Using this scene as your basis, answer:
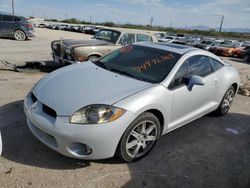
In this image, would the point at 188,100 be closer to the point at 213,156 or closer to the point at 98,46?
the point at 213,156

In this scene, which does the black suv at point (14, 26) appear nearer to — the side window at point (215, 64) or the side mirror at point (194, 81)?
the side window at point (215, 64)

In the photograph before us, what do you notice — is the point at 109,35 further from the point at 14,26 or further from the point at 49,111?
the point at 14,26

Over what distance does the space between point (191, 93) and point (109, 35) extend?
5.39 metres

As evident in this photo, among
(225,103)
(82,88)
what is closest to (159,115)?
(82,88)

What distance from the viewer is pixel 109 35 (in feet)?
28.3

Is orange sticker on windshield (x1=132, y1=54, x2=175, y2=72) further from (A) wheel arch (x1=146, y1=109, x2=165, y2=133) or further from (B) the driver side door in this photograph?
(A) wheel arch (x1=146, y1=109, x2=165, y2=133)

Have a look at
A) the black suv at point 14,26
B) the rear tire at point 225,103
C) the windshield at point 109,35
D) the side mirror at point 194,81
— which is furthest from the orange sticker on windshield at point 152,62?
the black suv at point 14,26

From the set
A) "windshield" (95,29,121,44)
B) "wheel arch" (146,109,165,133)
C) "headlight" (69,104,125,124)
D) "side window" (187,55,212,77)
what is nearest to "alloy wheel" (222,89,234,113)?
"side window" (187,55,212,77)

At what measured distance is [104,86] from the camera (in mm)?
3291

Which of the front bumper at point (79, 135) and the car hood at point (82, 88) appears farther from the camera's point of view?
the car hood at point (82, 88)

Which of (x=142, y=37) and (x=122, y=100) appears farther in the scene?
(x=142, y=37)

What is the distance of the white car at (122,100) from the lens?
286 cm

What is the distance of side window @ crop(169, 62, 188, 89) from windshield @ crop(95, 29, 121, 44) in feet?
15.7

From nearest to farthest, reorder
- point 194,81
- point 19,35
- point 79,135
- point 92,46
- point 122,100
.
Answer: point 79,135, point 122,100, point 194,81, point 92,46, point 19,35
